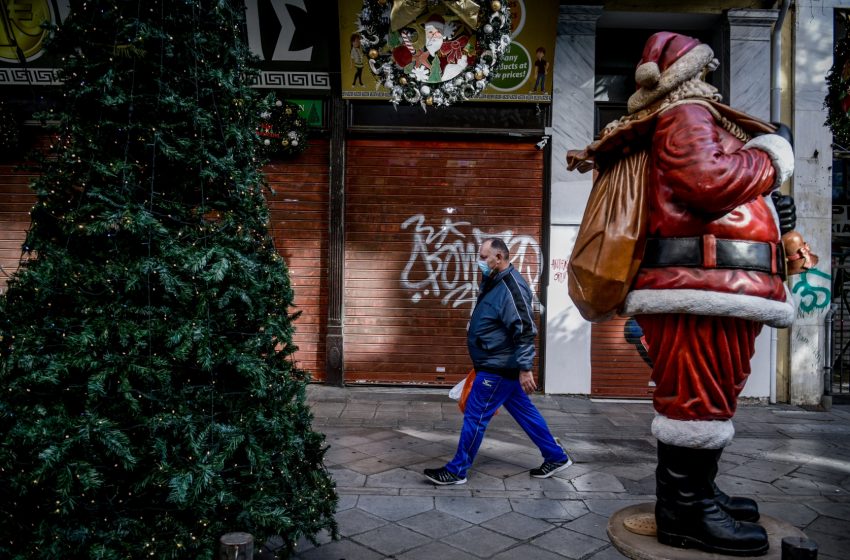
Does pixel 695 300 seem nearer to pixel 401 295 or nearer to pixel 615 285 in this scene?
pixel 615 285

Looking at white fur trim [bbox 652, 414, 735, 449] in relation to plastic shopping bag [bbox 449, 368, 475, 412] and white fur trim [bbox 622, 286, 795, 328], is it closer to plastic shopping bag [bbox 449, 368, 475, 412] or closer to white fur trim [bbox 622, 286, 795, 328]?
white fur trim [bbox 622, 286, 795, 328]

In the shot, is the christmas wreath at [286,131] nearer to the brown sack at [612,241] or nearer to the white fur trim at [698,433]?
the brown sack at [612,241]

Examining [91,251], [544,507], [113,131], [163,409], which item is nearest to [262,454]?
[163,409]

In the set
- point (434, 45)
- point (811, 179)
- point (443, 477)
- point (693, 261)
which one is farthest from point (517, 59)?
point (693, 261)

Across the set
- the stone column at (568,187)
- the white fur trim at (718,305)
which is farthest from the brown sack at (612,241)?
the stone column at (568,187)

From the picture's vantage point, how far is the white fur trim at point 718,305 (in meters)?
2.55

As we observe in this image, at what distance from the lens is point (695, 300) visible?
2574 millimetres

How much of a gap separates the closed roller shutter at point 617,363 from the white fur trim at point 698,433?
20.1 feet

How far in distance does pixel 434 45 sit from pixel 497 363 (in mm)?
2663

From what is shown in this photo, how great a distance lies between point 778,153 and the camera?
2590 millimetres

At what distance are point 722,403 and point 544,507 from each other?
2.32m

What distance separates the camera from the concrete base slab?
8.36ft

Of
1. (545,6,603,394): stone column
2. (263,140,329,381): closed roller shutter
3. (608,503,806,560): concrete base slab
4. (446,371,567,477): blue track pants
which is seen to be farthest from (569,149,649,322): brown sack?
(263,140,329,381): closed roller shutter

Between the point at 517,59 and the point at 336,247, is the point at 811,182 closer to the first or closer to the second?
the point at 517,59
